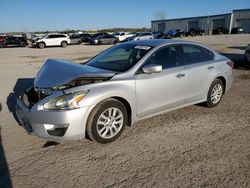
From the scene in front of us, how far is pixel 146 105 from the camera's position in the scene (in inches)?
168

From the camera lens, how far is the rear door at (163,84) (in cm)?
420

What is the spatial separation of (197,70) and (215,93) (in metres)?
0.92

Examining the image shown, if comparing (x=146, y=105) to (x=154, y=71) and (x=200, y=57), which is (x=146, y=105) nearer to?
(x=154, y=71)

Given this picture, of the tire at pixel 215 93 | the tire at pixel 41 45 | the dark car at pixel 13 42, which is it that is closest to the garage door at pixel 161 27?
the dark car at pixel 13 42

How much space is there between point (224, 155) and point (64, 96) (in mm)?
2391

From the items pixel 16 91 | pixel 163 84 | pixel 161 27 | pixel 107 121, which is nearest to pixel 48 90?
pixel 107 121

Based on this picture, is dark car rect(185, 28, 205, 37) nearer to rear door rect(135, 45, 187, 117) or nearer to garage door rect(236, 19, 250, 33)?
garage door rect(236, 19, 250, 33)

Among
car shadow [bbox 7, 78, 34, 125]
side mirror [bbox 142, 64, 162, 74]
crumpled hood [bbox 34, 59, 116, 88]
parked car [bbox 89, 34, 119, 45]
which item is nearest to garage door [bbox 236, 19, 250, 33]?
parked car [bbox 89, 34, 119, 45]

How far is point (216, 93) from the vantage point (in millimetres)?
5559

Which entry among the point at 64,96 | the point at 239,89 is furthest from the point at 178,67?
the point at 239,89

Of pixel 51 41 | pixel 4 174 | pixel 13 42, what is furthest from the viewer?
pixel 13 42

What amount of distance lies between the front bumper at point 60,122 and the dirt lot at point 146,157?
29 centimetres

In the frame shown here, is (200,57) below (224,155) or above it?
above

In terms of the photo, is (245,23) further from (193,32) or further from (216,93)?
(216,93)
